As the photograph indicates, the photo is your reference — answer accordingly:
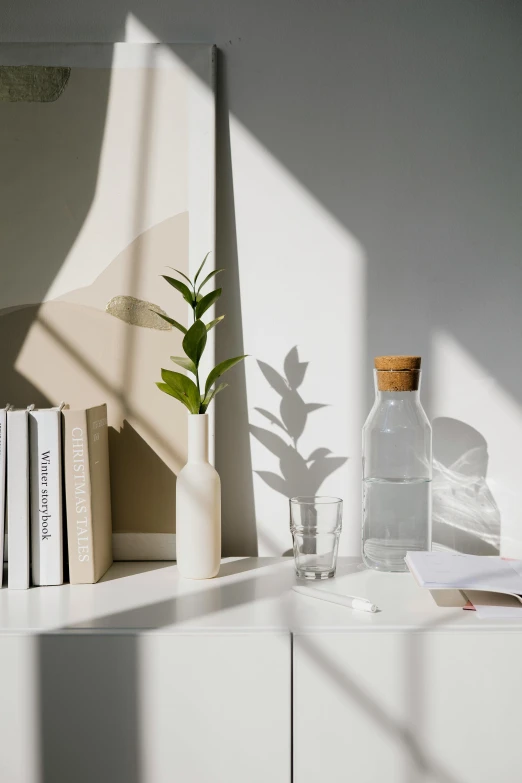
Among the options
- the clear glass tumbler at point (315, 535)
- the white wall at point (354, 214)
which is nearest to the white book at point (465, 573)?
the clear glass tumbler at point (315, 535)

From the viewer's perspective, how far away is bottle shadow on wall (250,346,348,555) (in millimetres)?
1324

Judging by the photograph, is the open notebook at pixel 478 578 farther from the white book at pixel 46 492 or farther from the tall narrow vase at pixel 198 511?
the white book at pixel 46 492

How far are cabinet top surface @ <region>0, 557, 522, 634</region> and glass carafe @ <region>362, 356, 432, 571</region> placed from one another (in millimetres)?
80

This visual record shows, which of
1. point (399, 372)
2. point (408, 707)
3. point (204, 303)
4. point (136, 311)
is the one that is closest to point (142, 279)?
point (136, 311)

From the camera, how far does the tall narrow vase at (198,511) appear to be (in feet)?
3.66

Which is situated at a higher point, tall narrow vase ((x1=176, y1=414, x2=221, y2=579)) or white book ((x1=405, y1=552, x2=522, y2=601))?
tall narrow vase ((x1=176, y1=414, x2=221, y2=579))

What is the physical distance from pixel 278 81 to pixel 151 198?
0.35 m

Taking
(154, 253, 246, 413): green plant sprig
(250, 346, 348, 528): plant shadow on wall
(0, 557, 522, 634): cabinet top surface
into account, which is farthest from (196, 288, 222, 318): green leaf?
(0, 557, 522, 634): cabinet top surface

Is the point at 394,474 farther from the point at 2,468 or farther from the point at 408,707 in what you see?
the point at 2,468

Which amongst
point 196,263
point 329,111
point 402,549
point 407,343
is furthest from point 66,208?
point 402,549

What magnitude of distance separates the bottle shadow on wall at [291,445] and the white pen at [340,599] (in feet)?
0.95

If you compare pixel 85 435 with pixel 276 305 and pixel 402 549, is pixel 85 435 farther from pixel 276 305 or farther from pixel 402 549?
pixel 402 549

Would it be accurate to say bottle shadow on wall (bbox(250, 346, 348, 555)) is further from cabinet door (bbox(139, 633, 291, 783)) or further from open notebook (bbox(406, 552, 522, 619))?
cabinet door (bbox(139, 633, 291, 783))

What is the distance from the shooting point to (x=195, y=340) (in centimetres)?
113
